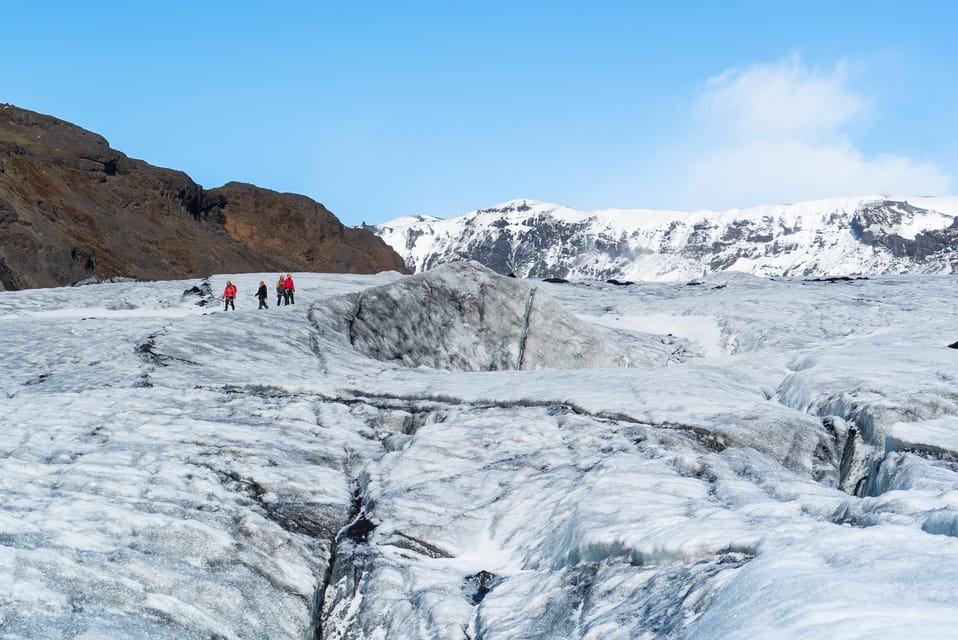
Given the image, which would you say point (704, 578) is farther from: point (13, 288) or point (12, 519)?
point (13, 288)

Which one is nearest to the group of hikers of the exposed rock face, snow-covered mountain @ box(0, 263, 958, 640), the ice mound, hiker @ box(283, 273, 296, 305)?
hiker @ box(283, 273, 296, 305)

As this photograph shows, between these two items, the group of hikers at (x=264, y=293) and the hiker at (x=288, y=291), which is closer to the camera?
the group of hikers at (x=264, y=293)

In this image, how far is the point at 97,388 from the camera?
15930mm

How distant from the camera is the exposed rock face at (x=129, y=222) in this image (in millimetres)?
61006

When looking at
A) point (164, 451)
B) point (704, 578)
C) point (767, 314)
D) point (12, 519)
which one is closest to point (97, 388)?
point (164, 451)

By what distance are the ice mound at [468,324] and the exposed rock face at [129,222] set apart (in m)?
36.4

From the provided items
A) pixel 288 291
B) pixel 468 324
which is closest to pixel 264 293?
pixel 288 291

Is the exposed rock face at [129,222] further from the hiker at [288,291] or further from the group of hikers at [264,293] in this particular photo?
the hiker at [288,291]

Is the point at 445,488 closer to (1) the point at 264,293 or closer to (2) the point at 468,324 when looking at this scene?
(2) the point at 468,324

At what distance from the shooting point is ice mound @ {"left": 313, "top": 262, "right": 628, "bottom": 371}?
2330 cm

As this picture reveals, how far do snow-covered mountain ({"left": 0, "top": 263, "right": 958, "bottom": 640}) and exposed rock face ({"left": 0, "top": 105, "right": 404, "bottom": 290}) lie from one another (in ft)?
134

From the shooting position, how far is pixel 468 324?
24.8 metres

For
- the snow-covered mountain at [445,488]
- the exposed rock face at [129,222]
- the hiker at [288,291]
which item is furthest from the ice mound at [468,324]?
the exposed rock face at [129,222]

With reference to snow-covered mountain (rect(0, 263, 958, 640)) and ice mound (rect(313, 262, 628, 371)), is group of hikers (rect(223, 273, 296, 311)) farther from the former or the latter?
snow-covered mountain (rect(0, 263, 958, 640))
